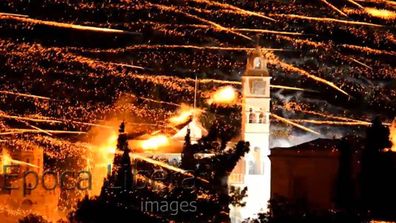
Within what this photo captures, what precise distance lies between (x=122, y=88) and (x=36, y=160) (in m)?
6.76

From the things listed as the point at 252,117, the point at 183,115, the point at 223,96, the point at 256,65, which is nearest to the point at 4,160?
the point at 183,115

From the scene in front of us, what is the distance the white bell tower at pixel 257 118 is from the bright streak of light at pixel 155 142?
4171mm

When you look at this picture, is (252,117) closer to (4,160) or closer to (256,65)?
(256,65)

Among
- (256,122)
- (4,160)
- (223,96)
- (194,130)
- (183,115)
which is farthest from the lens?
(256,122)

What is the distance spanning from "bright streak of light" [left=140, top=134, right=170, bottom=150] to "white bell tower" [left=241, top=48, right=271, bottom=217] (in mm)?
4171

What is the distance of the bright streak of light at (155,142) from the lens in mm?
26266

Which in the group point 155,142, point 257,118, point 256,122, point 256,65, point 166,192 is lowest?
point 166,192

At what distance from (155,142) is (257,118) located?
283 inches

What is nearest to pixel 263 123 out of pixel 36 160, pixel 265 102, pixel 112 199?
pixel 265 102

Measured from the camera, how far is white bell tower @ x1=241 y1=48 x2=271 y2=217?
3095cm

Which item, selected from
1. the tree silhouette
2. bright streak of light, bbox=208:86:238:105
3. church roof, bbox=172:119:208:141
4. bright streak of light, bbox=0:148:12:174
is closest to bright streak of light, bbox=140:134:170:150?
church roof, bbox=172:119:208:141

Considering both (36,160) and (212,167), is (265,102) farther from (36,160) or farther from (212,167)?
(212,167)

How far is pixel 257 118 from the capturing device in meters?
32.6

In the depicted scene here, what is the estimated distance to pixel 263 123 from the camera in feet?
108
